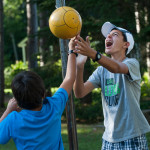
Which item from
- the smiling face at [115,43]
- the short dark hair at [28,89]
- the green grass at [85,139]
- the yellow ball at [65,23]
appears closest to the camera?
the short dark hair at [28,89]

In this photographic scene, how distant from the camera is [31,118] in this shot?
1963 mm

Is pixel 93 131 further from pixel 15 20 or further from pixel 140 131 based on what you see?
pixel 15 20

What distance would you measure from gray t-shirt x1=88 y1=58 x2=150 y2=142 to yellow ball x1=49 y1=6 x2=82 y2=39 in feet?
1.88

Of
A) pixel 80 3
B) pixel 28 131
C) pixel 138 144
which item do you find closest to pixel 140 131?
pixel 138 144

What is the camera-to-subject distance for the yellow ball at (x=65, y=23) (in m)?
2.59

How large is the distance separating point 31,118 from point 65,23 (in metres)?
1.02

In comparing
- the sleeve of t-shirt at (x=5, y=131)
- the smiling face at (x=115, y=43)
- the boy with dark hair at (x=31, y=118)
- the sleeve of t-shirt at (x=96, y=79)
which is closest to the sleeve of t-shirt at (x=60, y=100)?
the boy with dark hair at (x=31, y=118)

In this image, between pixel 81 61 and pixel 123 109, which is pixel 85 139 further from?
pixel 81 61

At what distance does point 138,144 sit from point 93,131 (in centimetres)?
390

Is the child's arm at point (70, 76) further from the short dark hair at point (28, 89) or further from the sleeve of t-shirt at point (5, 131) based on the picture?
the sleeve of t-shirt at point (5, 131)

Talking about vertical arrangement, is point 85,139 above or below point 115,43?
below

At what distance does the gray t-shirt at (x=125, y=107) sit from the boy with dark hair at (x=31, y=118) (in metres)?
0.81

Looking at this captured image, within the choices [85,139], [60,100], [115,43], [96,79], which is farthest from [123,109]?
[85,139]

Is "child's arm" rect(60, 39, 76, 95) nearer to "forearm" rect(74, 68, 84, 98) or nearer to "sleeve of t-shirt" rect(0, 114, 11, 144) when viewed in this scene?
"forearm" rect(74, 68, 84, 98)
